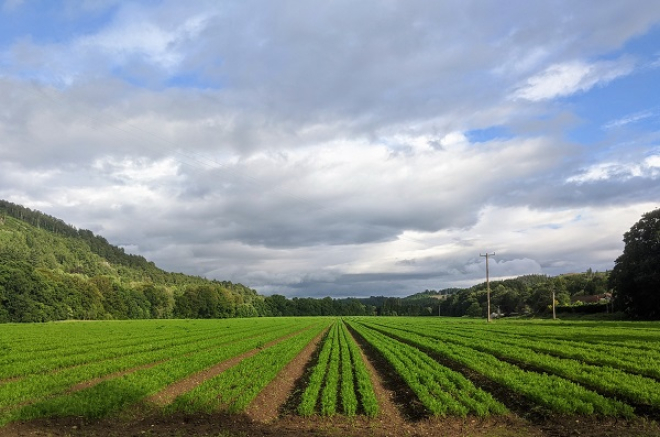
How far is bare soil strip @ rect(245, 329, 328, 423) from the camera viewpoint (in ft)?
51.2

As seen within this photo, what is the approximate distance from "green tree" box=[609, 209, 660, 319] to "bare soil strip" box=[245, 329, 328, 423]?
6497 cm

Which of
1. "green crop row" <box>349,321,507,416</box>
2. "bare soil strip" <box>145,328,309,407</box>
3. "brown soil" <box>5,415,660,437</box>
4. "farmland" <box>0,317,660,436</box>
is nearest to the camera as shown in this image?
"brown soil" <box>5,415,660,437</box>

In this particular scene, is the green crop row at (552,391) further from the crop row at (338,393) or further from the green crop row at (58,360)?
the green crop row at (58,360)

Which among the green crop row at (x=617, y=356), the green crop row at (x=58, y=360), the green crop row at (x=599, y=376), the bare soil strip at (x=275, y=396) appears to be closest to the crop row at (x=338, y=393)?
the bare soil strip at (x=275, y=396)

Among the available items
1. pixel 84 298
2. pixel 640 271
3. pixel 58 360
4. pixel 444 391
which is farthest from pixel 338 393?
pixel 84 298

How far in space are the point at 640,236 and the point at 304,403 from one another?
3167 inches

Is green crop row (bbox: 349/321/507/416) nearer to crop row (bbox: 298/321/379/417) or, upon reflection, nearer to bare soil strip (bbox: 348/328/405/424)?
bare soil strip (bbox: 348/328/405/424)

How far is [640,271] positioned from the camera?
70625 millimetres

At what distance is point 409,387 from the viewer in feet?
67.6

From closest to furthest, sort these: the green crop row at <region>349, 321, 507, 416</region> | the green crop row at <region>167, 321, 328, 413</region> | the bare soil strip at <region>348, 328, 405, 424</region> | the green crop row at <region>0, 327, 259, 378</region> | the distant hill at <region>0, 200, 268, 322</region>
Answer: the bare soil strip at <region>348, 328, 405, 424</region>
the green crop row at <region>349, 321, 507, 416</region>
the green crop row at <region>167, 321, 328, 413</region>
the green crop row at <region>0, 327, 259, 378</region>
the distant hill at <region>0, 200, 268, 322</region>

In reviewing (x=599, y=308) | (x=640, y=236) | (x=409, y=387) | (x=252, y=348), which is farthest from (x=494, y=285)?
(x=409, y=387)

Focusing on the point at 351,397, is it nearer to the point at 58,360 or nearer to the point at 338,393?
the point at 338,393

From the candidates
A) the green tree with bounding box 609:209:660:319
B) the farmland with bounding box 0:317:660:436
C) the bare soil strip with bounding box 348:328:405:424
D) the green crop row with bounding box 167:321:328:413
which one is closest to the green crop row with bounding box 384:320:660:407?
the farmland with bounding box 0:317:660:436

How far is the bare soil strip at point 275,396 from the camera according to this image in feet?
51.2
